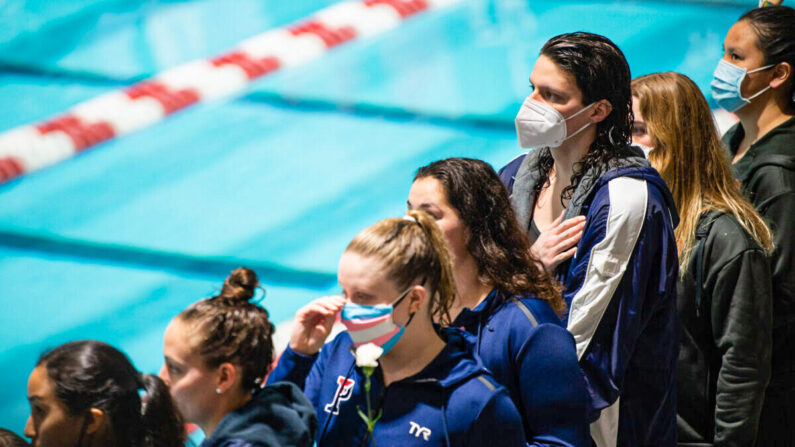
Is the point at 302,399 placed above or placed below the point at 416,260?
below

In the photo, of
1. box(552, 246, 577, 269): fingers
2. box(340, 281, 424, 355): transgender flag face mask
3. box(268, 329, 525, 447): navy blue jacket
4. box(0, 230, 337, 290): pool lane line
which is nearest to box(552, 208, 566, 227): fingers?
box(552, 246, 577, 269): fingers

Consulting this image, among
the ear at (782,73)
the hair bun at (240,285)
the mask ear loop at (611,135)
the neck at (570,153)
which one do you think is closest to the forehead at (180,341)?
the hair bun at (240,285)

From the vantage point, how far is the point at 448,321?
2535 millimetres

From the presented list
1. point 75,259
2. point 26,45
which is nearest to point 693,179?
point 75,259

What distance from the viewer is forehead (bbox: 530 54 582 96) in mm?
2977

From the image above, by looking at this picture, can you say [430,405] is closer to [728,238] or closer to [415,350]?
[415,350]

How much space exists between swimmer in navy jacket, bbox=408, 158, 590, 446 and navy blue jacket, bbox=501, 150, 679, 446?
6.0 inches

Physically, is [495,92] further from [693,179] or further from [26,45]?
[693,179]

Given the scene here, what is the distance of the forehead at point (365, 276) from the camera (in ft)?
7.56

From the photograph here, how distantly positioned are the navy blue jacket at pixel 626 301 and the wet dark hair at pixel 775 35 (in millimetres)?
1283

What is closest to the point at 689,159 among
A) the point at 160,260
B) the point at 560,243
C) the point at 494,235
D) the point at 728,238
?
the point at 728,238

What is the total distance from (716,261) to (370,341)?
4.61 ft

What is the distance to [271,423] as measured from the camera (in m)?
2.37

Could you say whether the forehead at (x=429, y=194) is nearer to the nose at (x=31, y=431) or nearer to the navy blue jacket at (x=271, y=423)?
the navy blue jacket at (x=271, y=423)
